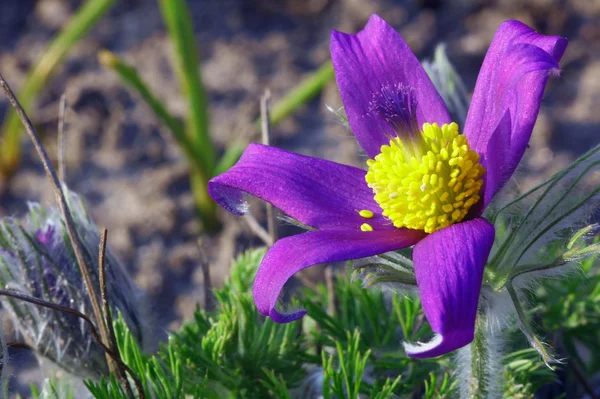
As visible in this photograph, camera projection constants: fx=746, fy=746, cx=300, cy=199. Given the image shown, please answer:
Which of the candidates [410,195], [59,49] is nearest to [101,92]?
[59,49]

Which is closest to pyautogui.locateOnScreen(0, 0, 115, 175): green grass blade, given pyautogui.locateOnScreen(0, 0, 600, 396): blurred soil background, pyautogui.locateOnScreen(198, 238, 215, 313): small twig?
pyautogui.locateOnScreen(0, 0, 600, 396): blurred soil background

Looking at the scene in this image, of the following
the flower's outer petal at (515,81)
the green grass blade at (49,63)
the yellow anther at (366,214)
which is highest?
the green grass blade at (49,63)

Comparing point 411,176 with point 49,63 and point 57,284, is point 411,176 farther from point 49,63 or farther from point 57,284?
point 49,63

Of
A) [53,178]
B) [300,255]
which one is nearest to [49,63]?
[53,178]

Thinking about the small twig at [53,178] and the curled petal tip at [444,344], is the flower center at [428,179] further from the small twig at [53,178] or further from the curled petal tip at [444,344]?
the small twig at [53,178]

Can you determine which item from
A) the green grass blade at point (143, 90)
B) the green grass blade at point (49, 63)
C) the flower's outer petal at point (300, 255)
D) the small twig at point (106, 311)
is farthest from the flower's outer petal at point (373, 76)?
the green grass blade at point (49, 63)

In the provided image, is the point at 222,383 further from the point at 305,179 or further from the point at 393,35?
the point at 393,35
